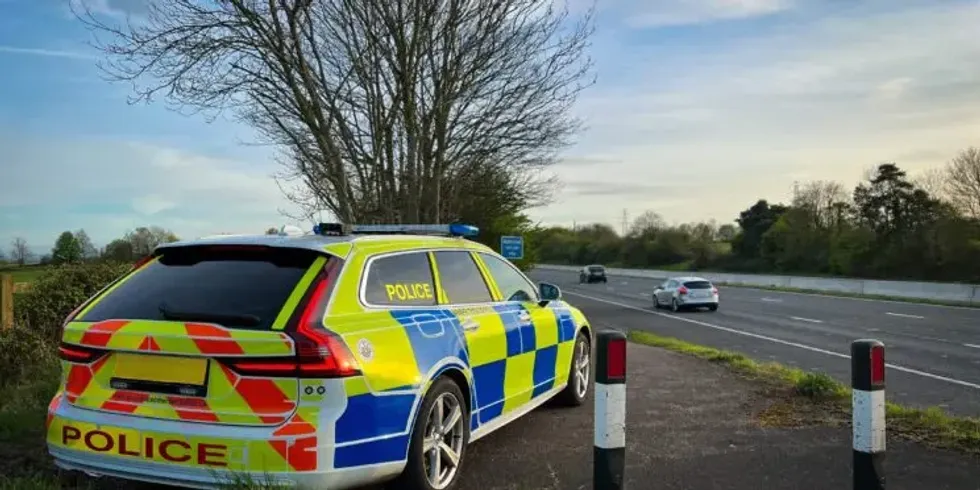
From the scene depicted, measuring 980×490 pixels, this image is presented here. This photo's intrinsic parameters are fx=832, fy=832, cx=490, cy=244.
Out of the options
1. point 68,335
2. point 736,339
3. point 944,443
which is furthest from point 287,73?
point 736,339

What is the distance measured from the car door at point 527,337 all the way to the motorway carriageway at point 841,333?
18.6ft

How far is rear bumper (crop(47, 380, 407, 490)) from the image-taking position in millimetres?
3754

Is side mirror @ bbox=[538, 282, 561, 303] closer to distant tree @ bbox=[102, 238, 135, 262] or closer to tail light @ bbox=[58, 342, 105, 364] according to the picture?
tail light @ bbox=[58, 342, 105, 364]

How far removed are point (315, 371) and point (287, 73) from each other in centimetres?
1042

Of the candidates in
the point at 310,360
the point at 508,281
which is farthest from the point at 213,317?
the point at 508,281

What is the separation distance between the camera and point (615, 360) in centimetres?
418

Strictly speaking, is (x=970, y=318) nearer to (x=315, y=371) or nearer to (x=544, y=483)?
(x=544, y=483)

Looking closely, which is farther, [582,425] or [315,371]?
[582,425]

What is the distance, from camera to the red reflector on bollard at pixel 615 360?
13.7ft

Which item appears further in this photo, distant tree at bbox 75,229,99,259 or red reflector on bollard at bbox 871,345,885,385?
distant tree at bbox 75,229,99,259

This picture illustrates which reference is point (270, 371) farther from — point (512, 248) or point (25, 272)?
point (512, 248)

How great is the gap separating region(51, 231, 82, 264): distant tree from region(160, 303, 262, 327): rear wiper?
26.9 ft

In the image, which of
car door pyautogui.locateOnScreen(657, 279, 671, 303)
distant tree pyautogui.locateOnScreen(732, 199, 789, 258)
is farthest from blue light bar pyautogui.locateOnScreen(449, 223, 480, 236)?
distant tree pyautogui.locateOnScreen(732, 199, 789, 258)

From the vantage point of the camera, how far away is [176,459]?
383 cm
